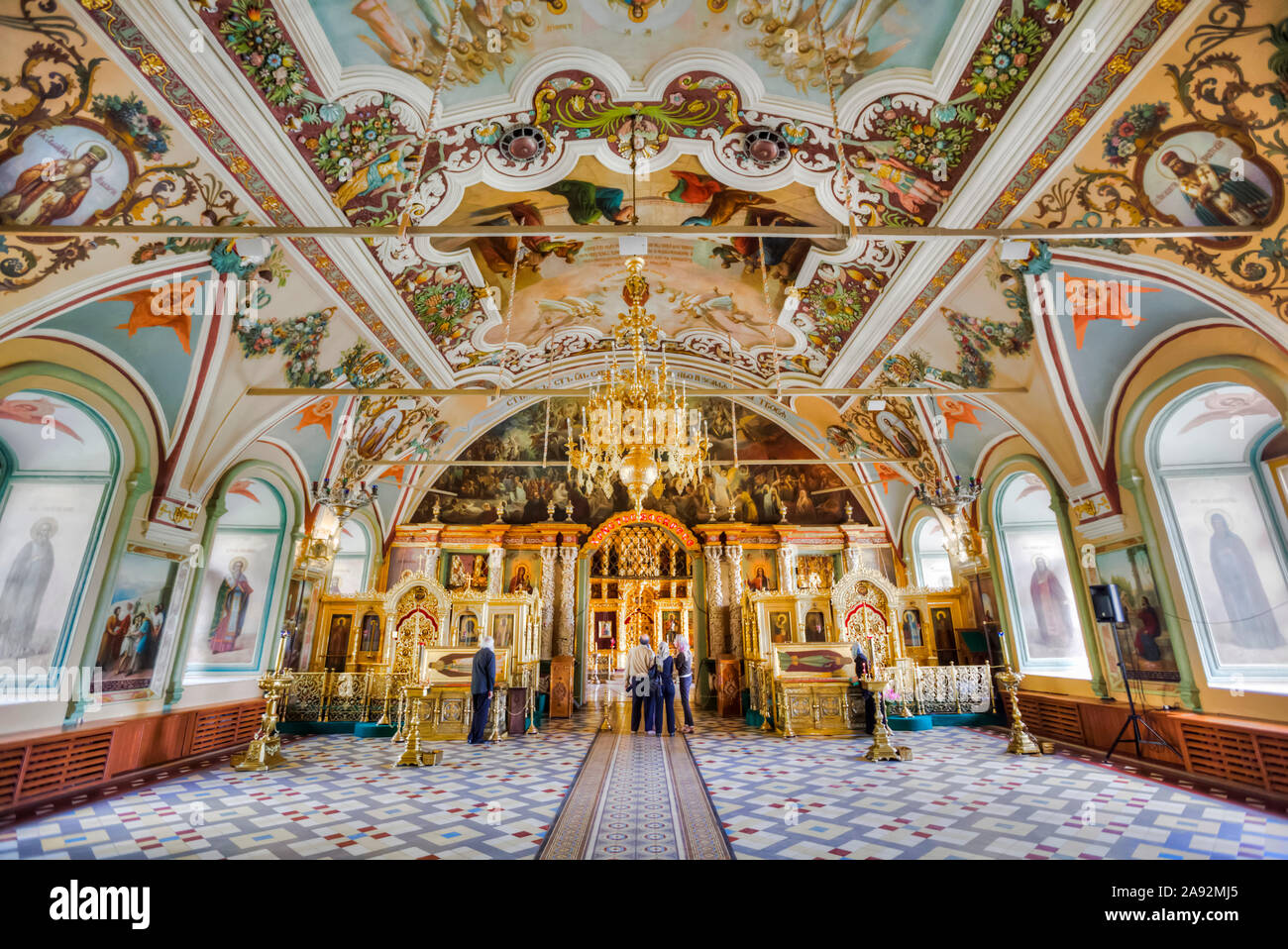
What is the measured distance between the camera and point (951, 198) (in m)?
6.23

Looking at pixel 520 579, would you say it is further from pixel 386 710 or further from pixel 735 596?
pixel 735 596

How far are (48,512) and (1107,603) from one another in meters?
13.2

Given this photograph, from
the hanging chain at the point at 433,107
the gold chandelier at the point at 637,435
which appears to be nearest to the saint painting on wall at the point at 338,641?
the gold chandelier at the point at 637,435

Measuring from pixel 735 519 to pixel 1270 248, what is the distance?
10.9 metres

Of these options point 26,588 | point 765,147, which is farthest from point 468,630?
point 765,147

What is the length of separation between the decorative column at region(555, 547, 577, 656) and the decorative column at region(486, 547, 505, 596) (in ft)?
5.04

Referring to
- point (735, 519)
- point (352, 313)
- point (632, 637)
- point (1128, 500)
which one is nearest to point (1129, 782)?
point (1128, 500)

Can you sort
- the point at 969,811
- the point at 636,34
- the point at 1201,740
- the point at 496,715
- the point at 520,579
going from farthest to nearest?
the point at 520,579, the point at 496,715, the point at 1201,740, the point at 636,34, the point at 969,811

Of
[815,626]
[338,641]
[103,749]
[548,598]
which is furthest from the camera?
[548,598]

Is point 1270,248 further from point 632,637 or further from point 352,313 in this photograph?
point 632,637

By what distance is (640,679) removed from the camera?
963cm

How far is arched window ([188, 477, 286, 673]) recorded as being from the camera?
947cm

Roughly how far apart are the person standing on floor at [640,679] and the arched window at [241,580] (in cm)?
662

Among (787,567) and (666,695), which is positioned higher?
(787,567)
